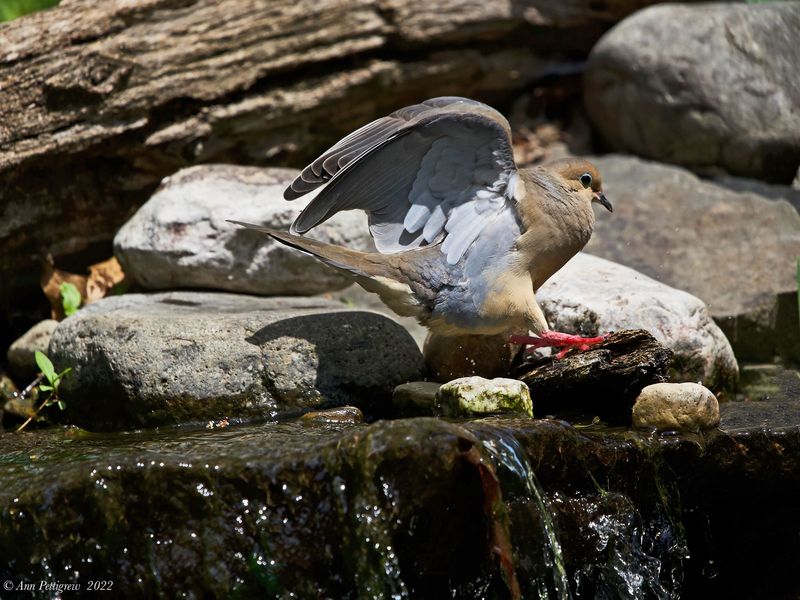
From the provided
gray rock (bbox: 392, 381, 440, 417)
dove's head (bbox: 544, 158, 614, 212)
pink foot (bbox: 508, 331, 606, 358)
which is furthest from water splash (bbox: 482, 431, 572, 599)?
dove's head (bbox: 544, 158, 614, 212)

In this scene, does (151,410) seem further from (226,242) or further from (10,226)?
(10,226)

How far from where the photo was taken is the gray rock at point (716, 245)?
5637mm

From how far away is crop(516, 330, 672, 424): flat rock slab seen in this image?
13.7 ft

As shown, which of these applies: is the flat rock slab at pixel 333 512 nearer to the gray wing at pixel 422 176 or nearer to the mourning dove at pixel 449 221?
the mourning dove at pixel 449 221

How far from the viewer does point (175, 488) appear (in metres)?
3.17

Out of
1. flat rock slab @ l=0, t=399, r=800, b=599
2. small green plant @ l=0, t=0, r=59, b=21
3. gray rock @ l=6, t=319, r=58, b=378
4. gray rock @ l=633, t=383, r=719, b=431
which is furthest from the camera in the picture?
small green plant @ l=0, t=0, r=59, b=21

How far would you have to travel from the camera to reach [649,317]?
472 cm

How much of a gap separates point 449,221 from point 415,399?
36.5 inches

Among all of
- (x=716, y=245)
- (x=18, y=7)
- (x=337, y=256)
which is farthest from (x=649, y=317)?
(x=18, y=7)

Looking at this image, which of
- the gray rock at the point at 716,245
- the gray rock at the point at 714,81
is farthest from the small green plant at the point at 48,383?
the gray rock at the point at 714,81

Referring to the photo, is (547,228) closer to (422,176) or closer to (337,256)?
(422,176)

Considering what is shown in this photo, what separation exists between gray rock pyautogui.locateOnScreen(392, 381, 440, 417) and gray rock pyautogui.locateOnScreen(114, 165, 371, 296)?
1136 millimetres

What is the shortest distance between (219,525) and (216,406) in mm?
1168

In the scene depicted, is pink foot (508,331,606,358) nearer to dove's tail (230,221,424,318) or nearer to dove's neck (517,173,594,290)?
dove's neck (517,173,594,290)
